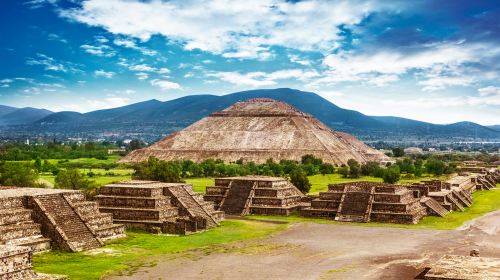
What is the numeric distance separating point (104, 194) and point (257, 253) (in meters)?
17.2

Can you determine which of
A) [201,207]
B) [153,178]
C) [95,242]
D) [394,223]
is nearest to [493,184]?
[394,223]

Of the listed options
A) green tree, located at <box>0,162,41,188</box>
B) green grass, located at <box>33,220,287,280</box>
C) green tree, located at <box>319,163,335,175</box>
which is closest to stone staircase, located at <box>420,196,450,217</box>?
green grass, located at <box>33,220,287,280</box>

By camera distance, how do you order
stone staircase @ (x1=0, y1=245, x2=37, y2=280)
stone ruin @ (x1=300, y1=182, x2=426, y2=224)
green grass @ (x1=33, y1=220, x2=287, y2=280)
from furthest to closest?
stone ruin @ (x1=300, y1=182, x2=426, y2=224) < green grass @ (x1=33, y1=220, x2=287, y2=280) < stone staircase @ (x1=0, y1=245, x2=37, y2=280)

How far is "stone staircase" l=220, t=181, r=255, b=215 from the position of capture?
193 feet

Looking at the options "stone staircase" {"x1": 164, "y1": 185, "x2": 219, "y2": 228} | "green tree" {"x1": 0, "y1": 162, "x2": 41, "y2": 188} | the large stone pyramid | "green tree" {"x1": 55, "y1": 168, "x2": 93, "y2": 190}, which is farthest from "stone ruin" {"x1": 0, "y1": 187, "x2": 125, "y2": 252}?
the large stone pyramid

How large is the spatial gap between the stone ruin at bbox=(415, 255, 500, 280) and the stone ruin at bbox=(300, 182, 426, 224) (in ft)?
73.6

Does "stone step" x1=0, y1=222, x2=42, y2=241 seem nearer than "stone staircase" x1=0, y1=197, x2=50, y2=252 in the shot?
Yes

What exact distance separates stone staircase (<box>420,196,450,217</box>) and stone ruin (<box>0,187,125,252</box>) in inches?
1228

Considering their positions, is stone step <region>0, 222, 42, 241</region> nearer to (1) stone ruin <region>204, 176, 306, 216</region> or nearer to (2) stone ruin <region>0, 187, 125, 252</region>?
(2) stone ruin <region>0, 187, 125, 252</region>

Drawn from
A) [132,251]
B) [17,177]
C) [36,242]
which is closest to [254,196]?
[132,251]

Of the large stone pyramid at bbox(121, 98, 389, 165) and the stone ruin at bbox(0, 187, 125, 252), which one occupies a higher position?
the large stone pyramid at bbox(121, 98, 389, 165)

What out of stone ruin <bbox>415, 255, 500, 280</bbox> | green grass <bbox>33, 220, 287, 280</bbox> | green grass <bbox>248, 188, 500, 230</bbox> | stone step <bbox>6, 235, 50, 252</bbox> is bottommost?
green grass <bbox>248, 188, 500, 230</bbox>

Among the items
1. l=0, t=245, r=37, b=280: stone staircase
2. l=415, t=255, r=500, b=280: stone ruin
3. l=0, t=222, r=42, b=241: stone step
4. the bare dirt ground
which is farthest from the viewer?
l=0, t=222, r=42, b=241: stone step

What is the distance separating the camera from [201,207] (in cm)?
5062
